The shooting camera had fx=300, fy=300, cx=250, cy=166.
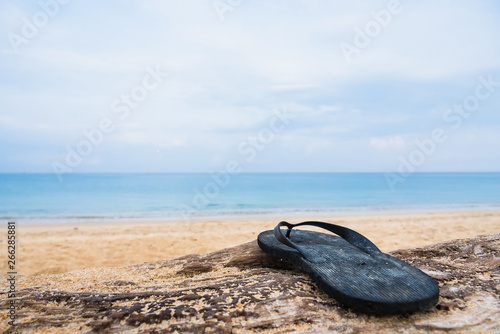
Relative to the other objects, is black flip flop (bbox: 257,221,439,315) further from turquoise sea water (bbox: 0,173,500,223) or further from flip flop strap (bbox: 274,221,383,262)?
turquoise sea water (bbox: 0,173,500,223)

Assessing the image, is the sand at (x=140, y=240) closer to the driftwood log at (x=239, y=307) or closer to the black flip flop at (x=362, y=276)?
the driftwood log at (x=239, y=307)

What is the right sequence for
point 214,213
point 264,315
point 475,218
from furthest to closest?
point 214,213 → point 475,218 → point 264,315

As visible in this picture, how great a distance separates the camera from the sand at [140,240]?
18.9ft

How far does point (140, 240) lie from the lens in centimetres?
763

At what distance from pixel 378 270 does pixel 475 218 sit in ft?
42.4

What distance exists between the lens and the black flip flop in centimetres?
135

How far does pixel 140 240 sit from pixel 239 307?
6883 mm

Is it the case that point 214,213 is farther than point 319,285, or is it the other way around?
point 214,213

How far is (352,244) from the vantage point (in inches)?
90.9

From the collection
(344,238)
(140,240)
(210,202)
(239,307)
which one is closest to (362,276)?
(239,307)

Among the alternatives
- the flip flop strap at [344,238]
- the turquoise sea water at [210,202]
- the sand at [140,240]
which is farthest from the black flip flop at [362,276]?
the turquoise sea water at [210,202]

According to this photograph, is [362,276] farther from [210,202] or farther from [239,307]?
[210,202]

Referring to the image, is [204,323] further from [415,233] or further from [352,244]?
[415,233]

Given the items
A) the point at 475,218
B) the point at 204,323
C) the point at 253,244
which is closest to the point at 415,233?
the point at 475,218
